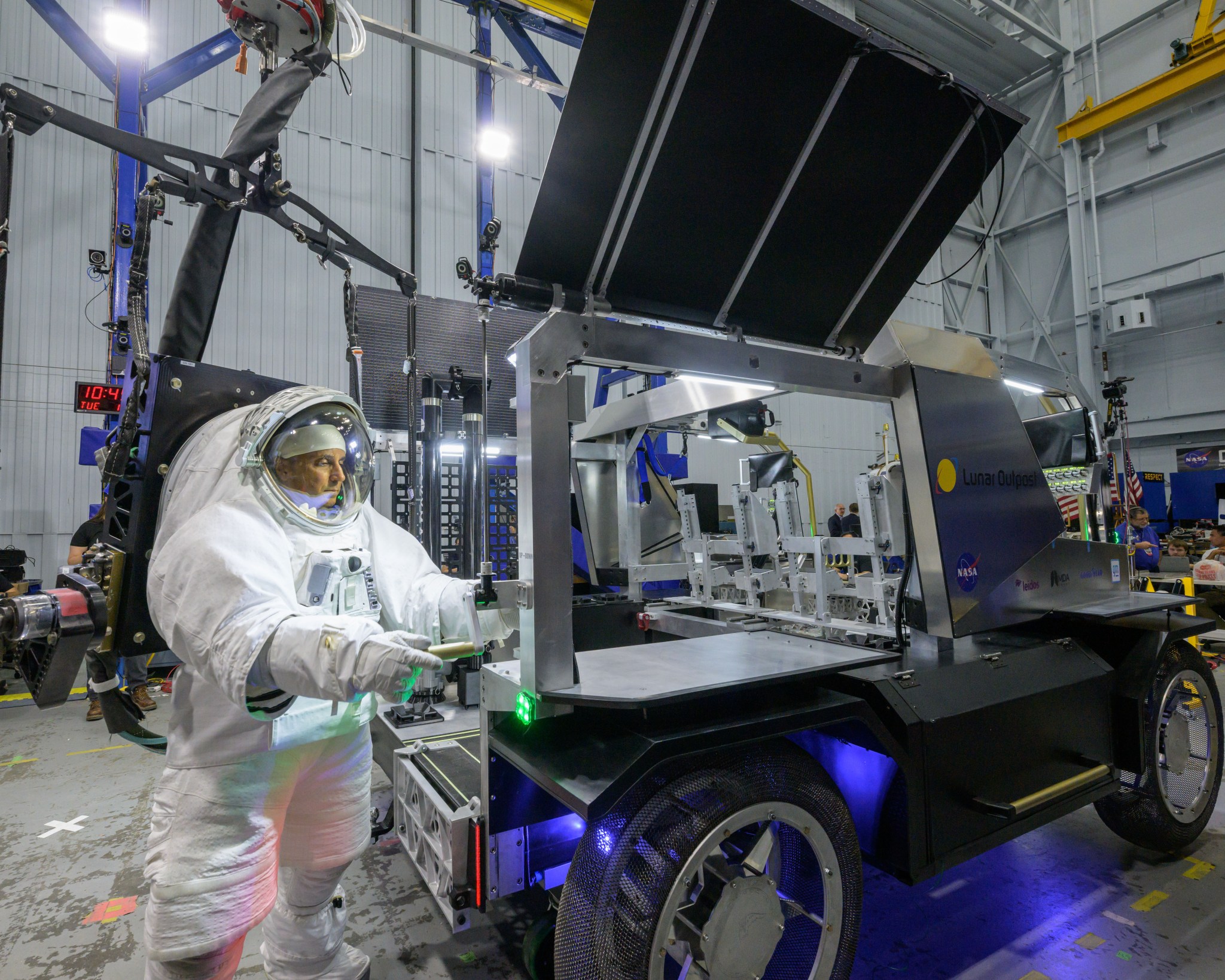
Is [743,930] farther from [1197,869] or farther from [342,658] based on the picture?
[1197,869]

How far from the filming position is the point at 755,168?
210cm

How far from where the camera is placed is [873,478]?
2.60 m

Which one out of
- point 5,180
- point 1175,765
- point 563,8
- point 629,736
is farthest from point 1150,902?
point 563,8

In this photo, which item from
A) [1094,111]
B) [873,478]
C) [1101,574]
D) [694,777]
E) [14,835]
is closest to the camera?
[694,777]

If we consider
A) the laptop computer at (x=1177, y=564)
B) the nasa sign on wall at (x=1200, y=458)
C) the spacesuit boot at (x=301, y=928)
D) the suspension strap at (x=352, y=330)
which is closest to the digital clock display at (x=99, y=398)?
the suspension strap at (x=352, y=330)

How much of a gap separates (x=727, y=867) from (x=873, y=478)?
1.58 metres

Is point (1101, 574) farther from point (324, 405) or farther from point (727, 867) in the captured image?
point (324, 405)

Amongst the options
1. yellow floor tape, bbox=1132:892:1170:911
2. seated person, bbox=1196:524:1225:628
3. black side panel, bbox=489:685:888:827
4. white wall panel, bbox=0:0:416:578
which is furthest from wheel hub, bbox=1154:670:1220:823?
white wall panel, bbox=0:0:416:578

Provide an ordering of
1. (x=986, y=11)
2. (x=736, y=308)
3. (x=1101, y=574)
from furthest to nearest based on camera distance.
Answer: (x=986, y=11), (x=1101, y=574), (x=736, y=308)

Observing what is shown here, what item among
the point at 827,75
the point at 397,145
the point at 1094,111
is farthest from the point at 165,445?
the point at 1094,111

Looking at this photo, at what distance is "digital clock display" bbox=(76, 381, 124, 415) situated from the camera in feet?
19.0

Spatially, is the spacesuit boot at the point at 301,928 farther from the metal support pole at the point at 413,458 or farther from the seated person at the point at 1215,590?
the seated person at the point at 1215,590

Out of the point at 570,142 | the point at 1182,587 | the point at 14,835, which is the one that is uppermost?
the point at 570,142

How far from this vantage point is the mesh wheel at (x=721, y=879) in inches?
59.2
